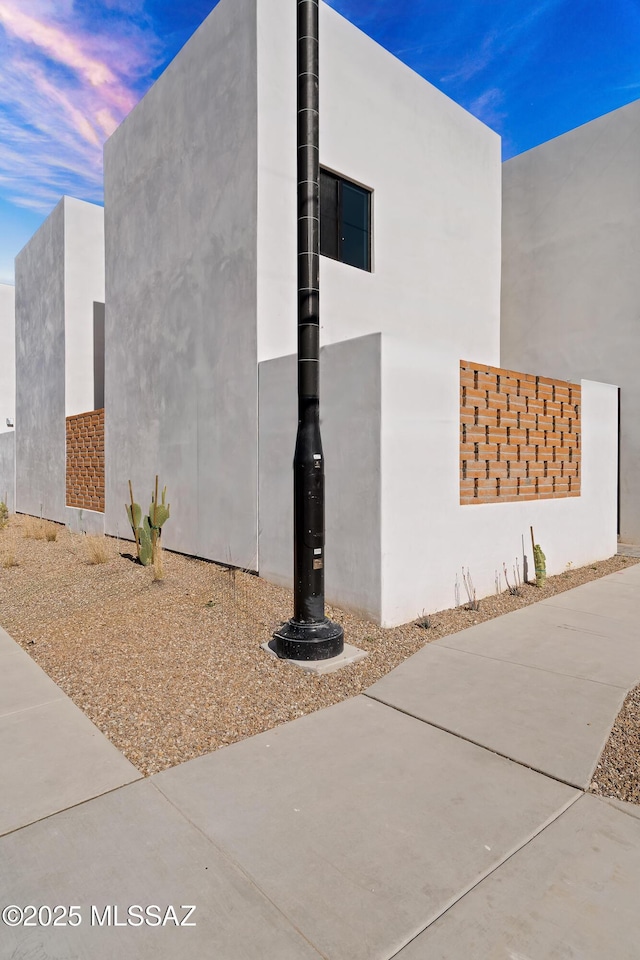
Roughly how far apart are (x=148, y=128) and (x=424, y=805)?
1228 cm

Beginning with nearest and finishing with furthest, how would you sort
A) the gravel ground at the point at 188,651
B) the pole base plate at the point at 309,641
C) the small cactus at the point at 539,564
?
the gravel ground at the point at 188,651 → the pole base plate at the point at 309,641 → the small cactus at the point at 539,564

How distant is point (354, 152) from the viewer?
9797 mm

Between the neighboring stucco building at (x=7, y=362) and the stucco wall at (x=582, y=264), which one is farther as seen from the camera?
Result: the neighboring stucco building at (x=7, y=362)

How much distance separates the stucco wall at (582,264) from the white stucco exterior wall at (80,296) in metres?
10.6

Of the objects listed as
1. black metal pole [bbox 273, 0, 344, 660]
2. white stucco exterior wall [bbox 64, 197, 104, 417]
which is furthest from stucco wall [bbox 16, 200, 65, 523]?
black metal pole [bbox 273, 0, 344, 660]

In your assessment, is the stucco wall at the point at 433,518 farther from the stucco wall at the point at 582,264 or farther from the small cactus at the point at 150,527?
the stucco wall at the point at 582,264

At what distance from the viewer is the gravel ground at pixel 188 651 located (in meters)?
3.86

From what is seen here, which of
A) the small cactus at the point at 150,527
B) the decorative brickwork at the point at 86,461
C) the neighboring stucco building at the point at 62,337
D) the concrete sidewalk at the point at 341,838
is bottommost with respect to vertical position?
the concrete sidewalk at the point at 341,838

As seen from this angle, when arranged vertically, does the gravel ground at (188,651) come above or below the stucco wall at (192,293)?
below

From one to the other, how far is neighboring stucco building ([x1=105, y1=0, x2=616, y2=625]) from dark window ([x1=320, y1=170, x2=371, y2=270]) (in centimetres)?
4

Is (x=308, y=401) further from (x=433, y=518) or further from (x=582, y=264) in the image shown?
(x=582, y=264)

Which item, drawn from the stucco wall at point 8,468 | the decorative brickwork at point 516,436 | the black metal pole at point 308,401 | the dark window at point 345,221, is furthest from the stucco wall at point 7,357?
the black metal pole at point 308,401

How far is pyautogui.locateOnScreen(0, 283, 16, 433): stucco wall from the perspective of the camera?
23.1 metres

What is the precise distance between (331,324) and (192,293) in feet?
8.02
